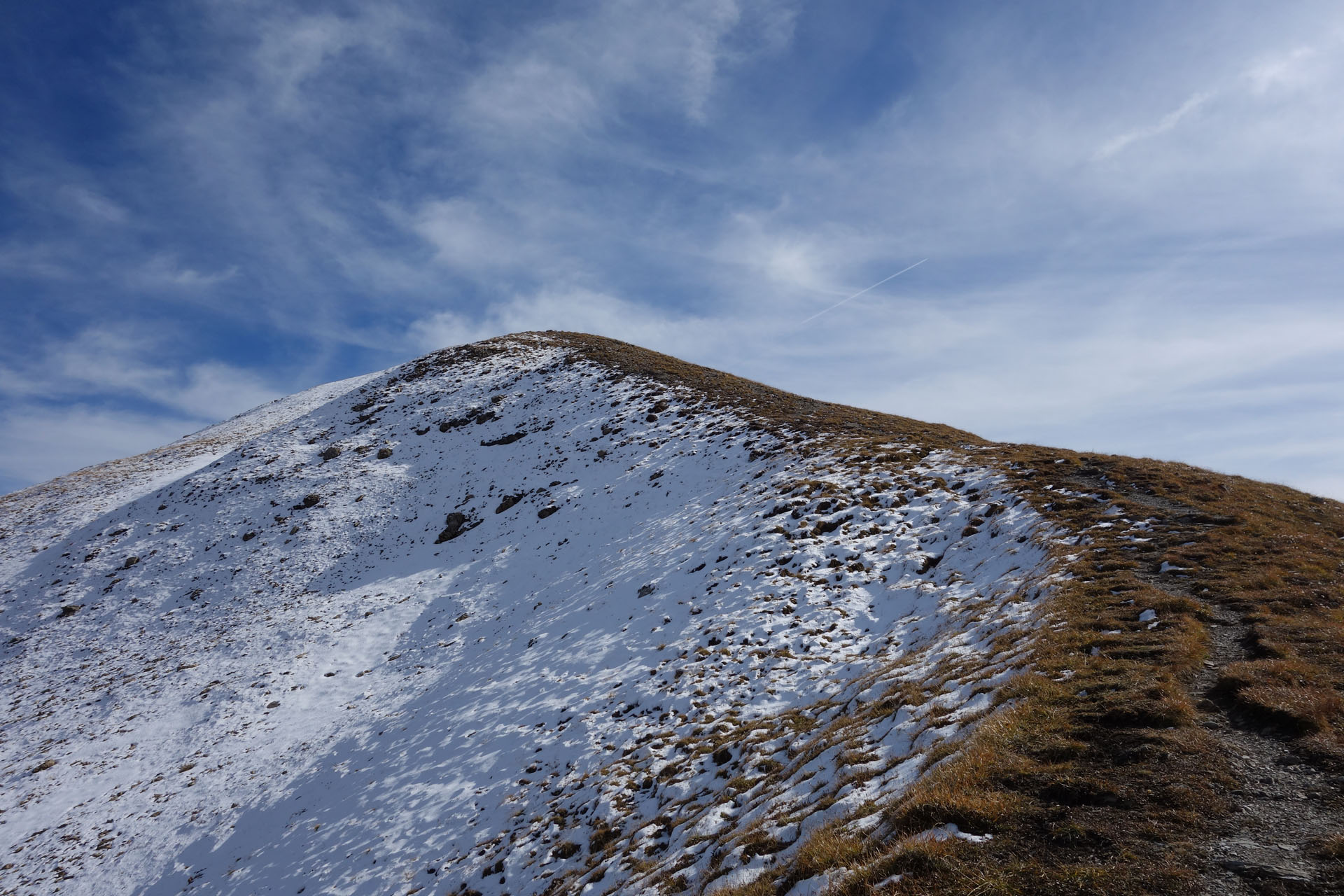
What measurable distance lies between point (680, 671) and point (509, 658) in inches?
284

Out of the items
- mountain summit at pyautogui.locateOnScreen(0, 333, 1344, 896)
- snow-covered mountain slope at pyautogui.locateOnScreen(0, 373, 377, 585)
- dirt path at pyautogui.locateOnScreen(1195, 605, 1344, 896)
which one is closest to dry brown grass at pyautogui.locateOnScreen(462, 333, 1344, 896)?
mountain summit at pyautogui.locateOnScreen(0, 333, 1344, 896)

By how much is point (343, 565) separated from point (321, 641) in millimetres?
6610

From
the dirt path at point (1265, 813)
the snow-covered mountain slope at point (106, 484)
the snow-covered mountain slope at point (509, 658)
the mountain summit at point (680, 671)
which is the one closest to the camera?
the dirt path at point (1265, 813)

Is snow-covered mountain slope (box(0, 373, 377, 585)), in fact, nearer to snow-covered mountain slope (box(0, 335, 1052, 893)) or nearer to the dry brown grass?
snow-covered mountain slope (box(0, 335, 1052, 893))

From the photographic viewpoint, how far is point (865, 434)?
2672cm

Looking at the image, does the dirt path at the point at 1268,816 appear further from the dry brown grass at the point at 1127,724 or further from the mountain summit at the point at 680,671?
the dry brown grass at the point at 1127,724

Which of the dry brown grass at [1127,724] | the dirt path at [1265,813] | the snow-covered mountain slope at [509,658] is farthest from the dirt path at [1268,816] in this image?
the snow-covered mountain slope at [509,658]

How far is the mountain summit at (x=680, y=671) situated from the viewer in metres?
6.16

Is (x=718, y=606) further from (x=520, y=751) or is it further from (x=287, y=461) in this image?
(x=287, y=461)

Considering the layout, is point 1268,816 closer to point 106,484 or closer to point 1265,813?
point 1265,813

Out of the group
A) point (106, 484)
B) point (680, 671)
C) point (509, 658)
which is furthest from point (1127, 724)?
point (106, 484)

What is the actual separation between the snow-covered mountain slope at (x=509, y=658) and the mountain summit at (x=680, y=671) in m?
0.11

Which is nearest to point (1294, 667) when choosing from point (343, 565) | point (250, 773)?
point (250, 773)

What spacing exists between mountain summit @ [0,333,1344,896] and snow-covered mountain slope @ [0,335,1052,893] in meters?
0.11
